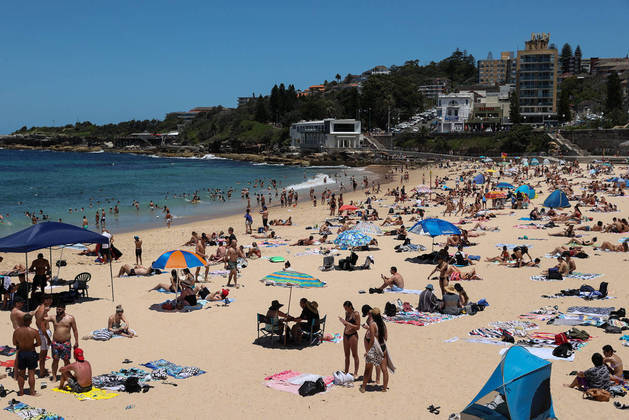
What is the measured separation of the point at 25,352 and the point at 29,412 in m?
0.86

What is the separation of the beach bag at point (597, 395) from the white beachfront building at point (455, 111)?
8794 centimetres

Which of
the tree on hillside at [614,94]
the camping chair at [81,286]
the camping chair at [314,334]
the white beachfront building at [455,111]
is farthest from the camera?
the white beachfront building at [455,111]

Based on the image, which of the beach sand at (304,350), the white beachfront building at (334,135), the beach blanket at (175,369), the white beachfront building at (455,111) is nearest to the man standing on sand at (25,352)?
the beach sand at (304,350)

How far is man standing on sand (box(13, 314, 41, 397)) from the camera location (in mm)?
7133

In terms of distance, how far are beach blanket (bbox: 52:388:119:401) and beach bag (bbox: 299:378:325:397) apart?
2.40m

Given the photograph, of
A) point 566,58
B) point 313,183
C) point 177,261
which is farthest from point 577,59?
point 177,261

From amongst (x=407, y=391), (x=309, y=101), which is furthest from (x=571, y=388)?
(x=309, y=101)

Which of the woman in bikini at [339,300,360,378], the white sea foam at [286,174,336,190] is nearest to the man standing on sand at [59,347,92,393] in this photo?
the woman in bikini at [339,300,360,378]

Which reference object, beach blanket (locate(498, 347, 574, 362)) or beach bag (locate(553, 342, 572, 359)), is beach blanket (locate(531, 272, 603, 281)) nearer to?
beach blanket (locate(498, 347, 574, 362))

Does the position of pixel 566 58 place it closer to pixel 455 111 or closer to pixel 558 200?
pixel 455 111

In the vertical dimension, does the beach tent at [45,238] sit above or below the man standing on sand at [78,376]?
above

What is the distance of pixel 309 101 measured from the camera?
114688 mm

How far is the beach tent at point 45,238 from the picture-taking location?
1122 centimetres

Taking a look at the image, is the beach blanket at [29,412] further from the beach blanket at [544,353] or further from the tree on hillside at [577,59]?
the tree on hillside at [577,59]
